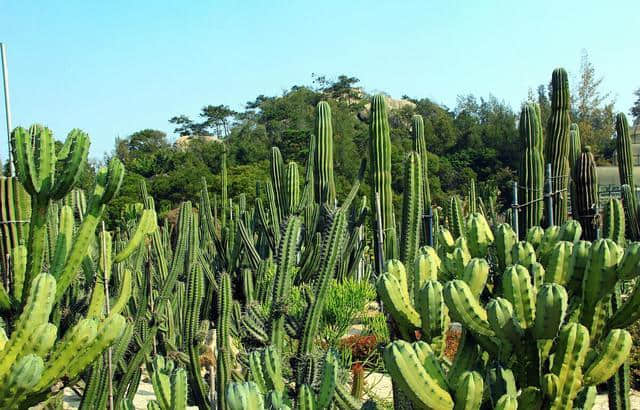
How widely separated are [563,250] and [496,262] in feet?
1.33

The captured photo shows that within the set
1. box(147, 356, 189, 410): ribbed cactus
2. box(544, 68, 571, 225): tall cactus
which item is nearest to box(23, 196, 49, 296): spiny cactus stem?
box(147, 356, 189, 410): ribbed cactus

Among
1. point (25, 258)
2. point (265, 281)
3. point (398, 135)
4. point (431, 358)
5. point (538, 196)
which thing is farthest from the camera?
point (398, 135)

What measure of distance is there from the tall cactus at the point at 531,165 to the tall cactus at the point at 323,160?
7.87 ft

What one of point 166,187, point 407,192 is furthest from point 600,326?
point 166,187

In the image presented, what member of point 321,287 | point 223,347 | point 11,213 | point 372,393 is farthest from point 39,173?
point 372,393

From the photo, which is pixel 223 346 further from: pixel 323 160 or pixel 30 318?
pixel 323 160

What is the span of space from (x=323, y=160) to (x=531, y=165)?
2.60m

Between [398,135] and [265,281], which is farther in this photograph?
[398,135]

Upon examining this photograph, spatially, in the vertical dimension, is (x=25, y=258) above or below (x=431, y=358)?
above

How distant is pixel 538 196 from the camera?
26.9 feet

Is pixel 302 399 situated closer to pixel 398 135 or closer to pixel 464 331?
pixel 464 331

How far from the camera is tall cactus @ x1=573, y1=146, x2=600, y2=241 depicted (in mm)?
6980

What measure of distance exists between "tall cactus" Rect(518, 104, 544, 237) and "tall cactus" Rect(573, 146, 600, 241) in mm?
468

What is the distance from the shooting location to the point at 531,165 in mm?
8133
